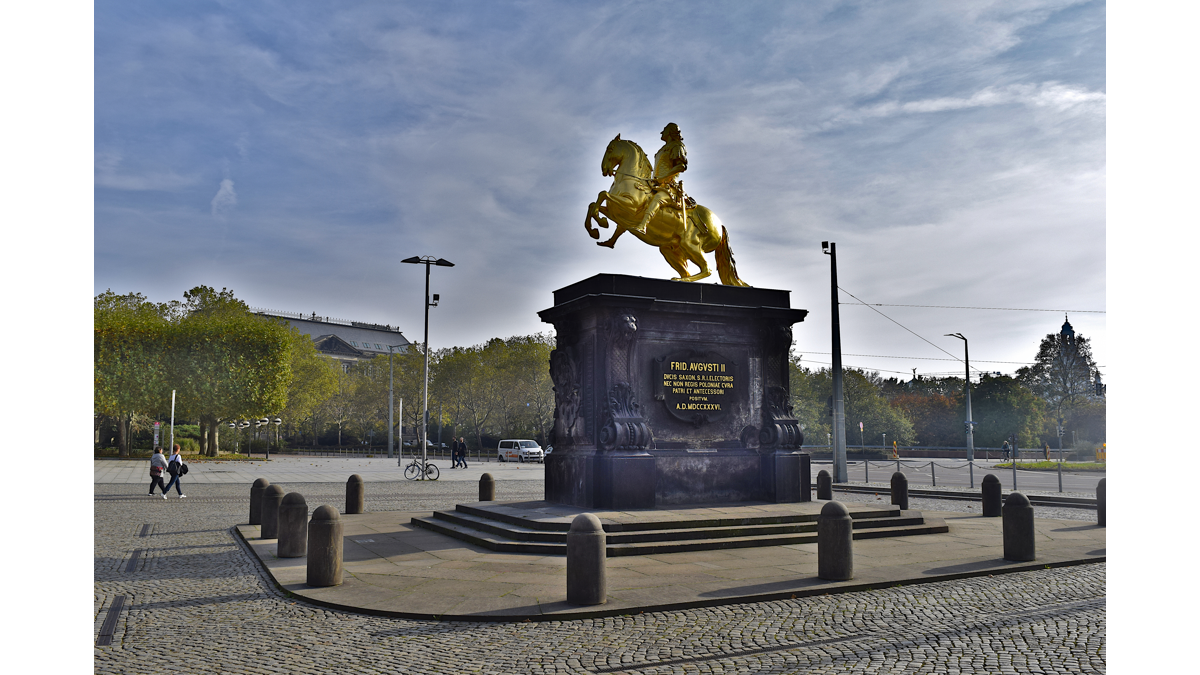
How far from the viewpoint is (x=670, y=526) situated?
40.3ft

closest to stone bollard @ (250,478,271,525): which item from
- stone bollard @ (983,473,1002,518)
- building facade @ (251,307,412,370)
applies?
stone bollard @ (983,473,1002,518)

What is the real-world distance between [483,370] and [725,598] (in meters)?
66.7

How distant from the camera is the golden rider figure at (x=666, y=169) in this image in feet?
52.6

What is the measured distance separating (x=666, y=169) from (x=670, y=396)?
4659 millimetres

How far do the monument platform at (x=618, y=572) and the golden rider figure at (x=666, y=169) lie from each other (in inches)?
280

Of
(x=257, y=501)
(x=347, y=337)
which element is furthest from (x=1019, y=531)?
(x=347, y=337)

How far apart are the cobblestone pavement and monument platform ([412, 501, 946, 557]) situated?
3.21 metres

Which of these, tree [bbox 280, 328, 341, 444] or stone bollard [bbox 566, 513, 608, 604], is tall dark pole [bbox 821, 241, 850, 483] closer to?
stone bollard [bbox 566, 513, 608, 604]

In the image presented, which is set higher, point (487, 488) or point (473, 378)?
point (473, 378)

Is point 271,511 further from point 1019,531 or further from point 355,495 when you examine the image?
point 1019,531

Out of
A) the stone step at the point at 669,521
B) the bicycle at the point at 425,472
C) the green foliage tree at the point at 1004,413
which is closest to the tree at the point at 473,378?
the bicycle at the point at 425,472
